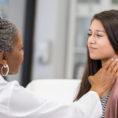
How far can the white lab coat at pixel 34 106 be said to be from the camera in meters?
1.58

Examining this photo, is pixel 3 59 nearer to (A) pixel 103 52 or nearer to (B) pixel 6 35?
(B) pixel 6 35

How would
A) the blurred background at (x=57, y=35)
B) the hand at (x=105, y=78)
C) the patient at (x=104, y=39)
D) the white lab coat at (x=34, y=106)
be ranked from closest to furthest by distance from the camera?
the white lab coat at (x=34, y=106), the hand at (x=105, y=78), the patient at (x=104, y=39), the blurred background at (x=57, y=35)

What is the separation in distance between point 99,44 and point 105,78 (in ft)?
0.79

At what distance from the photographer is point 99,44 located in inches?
74.3

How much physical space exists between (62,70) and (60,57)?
13 cm

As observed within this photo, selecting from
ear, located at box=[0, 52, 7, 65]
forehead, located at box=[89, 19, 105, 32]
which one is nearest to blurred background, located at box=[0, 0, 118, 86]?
forehead, located at box=[89, 19, 105, 32]

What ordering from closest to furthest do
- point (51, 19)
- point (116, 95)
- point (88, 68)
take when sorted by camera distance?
point (116, 95)
point (88, 68)
point (51, 19)

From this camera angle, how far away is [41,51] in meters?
3.93

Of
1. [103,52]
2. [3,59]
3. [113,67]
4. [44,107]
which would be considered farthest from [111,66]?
[3,59]

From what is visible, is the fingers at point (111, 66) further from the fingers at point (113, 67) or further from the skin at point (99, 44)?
the skin at point (99, 44)

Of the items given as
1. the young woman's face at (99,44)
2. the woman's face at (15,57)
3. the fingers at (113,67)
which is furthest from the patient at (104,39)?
the woman's face at (15,57)

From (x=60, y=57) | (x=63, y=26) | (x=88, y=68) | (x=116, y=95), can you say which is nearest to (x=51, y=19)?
(x=63, y=26)

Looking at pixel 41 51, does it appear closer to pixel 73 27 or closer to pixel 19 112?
pixel 73 27

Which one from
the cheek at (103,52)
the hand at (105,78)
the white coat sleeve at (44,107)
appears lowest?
the white coat sleeve at (44,107)
